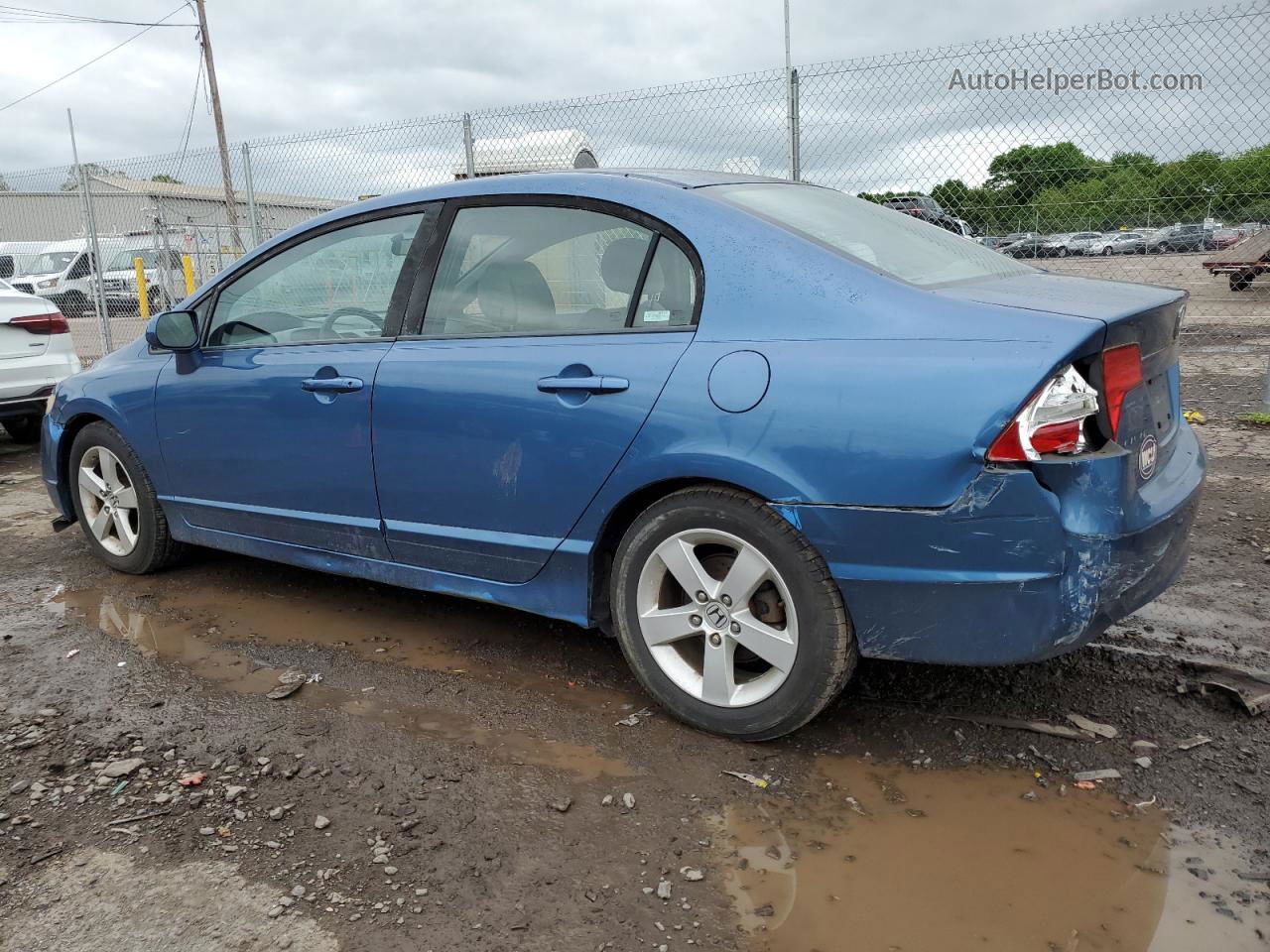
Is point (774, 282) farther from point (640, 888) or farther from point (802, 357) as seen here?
Result: point (640, 888)

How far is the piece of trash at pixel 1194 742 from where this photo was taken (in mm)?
Result: 2715

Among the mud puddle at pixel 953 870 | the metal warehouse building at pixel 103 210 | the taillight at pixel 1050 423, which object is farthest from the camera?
the metal warehouse building at pixel 103 210

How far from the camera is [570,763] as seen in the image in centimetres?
277

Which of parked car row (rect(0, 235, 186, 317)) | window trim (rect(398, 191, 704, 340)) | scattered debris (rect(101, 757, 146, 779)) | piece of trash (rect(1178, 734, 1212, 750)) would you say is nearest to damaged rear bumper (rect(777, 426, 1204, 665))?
piece of trash (rect(1178, 734, 1212, 750))

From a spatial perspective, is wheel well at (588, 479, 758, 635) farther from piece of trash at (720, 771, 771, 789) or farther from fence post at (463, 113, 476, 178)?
fence post at (463, 113, 476, 178)

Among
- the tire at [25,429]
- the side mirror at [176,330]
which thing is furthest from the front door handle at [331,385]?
the tire at [25,429]

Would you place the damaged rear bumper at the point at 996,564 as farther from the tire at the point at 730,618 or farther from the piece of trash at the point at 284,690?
the piece of trash at the point at 284,690

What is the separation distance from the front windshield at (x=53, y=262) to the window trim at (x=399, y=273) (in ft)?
77.9

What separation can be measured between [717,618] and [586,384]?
0.75 metres

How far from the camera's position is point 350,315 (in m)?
3.59

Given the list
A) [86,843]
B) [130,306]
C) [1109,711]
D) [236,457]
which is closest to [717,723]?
[1109,711]

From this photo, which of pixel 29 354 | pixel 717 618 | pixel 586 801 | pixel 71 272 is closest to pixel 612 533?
pixel 717 618

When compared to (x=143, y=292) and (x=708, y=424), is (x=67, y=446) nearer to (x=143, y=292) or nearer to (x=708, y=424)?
(x=708, y=424)

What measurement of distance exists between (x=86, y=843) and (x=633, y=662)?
4.78ft
